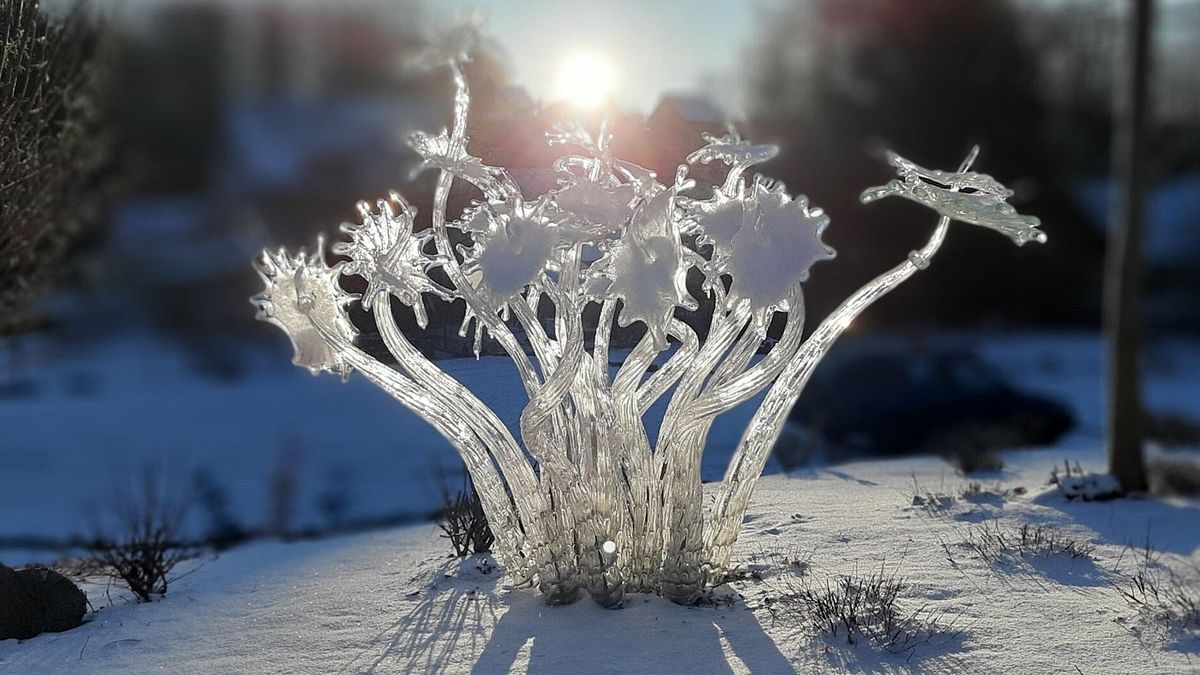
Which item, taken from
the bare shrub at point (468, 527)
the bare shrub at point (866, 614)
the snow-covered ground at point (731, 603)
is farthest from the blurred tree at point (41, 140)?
the bare shrub at point (866, 614)

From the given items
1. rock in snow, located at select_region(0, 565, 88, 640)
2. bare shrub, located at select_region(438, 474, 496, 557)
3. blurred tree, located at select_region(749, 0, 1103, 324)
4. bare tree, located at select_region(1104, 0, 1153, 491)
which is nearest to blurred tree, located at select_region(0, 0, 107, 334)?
rock in snow, located at select_region(0, 565, 88, 640)

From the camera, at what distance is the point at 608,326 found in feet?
17.5

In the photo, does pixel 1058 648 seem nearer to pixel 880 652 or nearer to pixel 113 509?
pixel 880 652

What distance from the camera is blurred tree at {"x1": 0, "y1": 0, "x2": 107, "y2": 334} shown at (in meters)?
5.98

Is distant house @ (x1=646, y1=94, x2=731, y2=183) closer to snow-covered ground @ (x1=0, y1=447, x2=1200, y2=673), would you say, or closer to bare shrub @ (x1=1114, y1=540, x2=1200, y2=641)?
snow-covered ground @ (x1=0, y1=447, x2=1200, y2=673)

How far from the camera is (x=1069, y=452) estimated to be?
419 inches

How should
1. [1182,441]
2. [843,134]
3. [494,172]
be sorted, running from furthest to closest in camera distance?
[843,134] < [1182,441] < [494,172]

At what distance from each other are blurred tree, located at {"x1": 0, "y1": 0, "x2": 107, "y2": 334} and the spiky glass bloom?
1647mm

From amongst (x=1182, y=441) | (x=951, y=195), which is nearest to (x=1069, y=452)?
(x=1182, y=441)

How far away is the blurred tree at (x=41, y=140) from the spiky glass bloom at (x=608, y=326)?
5.40 ft

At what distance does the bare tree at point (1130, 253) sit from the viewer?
8.81 metres

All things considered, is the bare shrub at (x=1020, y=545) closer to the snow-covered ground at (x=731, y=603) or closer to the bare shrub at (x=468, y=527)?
the snow-covered ground at (x=731, y=603)

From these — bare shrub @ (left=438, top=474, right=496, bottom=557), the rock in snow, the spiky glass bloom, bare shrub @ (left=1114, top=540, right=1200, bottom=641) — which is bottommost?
bare shrub @ (left=1114, top=540, right=1200, bottom=641)

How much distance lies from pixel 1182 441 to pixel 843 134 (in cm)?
1117
